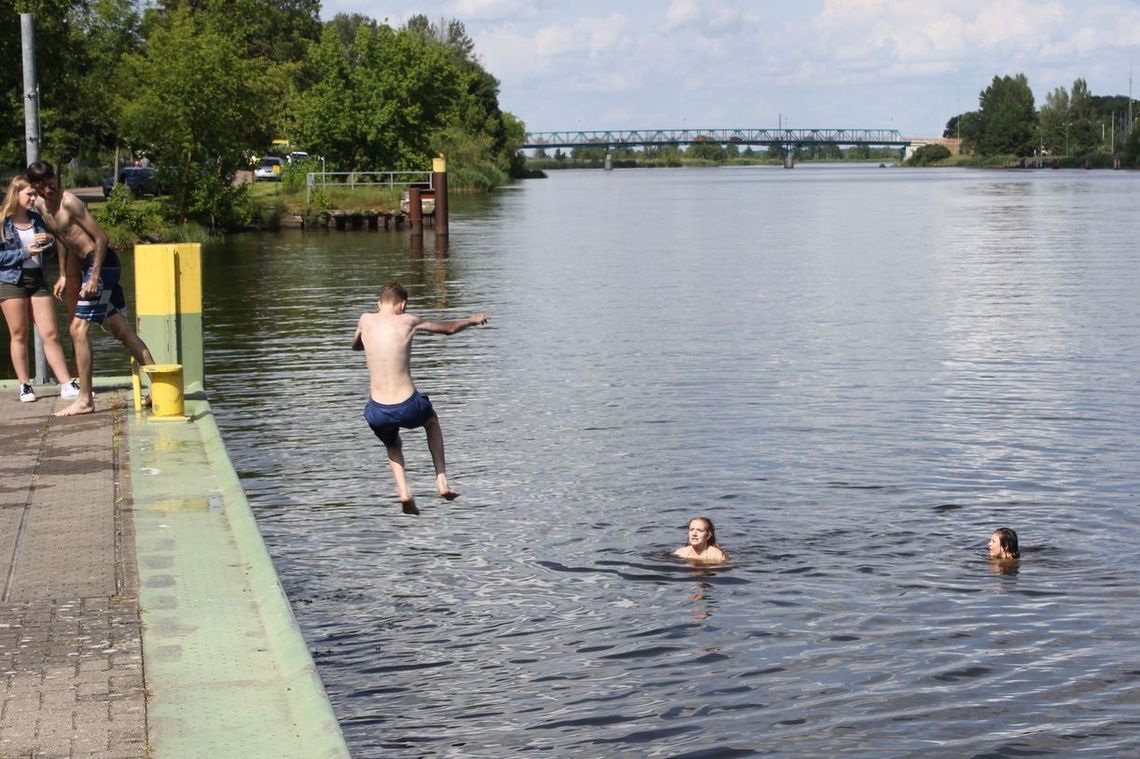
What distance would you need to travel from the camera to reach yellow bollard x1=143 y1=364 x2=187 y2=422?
13102mm

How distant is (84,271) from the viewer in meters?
13.5

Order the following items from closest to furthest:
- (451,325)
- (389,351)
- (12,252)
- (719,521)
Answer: (451,325) → (389,351) → (12,252) → (719,521)

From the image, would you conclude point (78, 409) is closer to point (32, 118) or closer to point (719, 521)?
point (32, 118)

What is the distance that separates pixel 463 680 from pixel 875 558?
460cm

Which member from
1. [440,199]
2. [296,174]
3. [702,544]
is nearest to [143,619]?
[702,544]

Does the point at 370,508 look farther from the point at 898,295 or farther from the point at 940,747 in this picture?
the point at 898,295

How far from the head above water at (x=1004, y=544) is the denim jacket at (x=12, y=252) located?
8.74 metres

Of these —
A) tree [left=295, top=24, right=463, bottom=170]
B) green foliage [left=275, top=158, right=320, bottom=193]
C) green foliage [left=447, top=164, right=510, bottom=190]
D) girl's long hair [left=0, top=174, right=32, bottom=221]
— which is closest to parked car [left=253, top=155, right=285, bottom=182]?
tree [left=295, top=24, right=463, bottom=170]

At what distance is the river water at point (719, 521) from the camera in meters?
9.66

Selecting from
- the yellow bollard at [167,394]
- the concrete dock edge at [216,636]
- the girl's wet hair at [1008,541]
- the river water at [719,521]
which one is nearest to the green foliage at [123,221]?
the river water at [719,521]

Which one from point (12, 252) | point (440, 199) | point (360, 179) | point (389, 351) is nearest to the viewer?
point (389, 351)

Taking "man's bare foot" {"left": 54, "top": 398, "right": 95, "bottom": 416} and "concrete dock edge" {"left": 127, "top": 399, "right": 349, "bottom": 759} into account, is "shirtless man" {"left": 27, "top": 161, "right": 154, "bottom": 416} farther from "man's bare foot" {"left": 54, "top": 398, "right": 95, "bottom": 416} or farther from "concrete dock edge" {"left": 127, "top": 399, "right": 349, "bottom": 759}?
"concrete dock edge" {"left": 127, "top": 399, "right": 349, "bottom": 759}

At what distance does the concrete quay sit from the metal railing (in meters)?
58.2

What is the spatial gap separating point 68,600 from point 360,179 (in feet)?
230
